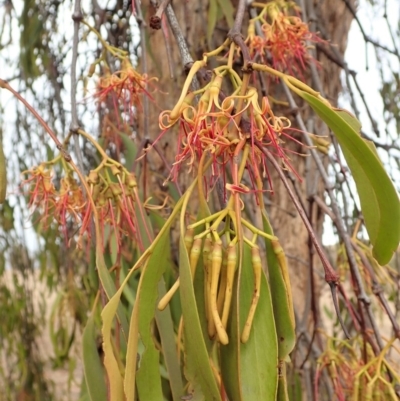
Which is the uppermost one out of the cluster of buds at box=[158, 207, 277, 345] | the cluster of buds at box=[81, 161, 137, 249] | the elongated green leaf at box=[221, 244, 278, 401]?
the cluster of buds at box=[81, 161, 137, 249]

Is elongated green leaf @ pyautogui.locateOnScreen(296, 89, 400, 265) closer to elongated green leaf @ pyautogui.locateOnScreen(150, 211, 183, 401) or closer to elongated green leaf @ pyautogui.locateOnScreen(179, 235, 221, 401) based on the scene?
elongated green leaf @ pyautogui.locateOnScreen(179, 235, 221, 401)

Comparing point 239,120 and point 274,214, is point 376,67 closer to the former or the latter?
point 274,214

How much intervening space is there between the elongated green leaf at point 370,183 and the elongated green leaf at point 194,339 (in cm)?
15

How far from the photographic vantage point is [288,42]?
0.97 meters

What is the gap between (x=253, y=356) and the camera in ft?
1.57

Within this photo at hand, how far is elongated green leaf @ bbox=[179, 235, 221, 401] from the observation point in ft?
1.44

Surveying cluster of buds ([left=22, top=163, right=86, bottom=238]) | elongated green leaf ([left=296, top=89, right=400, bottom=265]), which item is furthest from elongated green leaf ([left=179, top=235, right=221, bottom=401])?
cluster of buds ([left=22, top=163, right=86, bottom=238])

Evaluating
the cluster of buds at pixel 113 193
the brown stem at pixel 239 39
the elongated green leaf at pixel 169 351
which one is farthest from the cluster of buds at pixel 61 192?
the brown stem at pixel 239 39

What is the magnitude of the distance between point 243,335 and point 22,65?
4.67 ft

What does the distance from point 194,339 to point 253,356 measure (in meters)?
0.06

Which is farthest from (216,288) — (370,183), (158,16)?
(158,16)

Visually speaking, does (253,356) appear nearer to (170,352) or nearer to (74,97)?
(170,352)

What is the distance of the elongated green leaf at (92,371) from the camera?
26.5 inches

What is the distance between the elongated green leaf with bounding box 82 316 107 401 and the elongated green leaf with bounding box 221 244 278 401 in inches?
9.6
